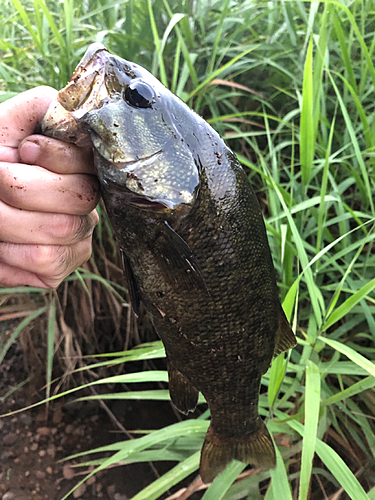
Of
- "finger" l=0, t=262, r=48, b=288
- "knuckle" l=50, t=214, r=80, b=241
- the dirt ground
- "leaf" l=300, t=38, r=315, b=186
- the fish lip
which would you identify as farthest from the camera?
the dirt ground

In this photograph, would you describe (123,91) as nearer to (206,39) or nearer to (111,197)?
(111,197)

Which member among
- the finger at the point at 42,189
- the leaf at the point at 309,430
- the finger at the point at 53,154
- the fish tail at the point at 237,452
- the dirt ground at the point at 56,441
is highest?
the finger at the point at 53,154

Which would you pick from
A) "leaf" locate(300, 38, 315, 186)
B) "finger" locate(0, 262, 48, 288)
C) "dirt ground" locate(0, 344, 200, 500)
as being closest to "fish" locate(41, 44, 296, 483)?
"finger" locate(0, 262, 48, 288)

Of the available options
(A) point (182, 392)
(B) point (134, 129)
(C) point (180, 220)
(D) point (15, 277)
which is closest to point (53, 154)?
(B) point (134, 129)

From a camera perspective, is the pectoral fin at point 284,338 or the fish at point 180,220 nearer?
the fish at point 180,220

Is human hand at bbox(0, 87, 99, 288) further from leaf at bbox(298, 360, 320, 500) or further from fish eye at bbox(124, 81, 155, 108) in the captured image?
leaf at bbox(298, 360, 320, 500)

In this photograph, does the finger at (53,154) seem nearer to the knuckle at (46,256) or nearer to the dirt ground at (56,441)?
the knuckle at (46,256)

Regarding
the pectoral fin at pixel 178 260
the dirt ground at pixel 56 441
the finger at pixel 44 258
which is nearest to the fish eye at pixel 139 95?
the pectoral fin at pixel 178 260
